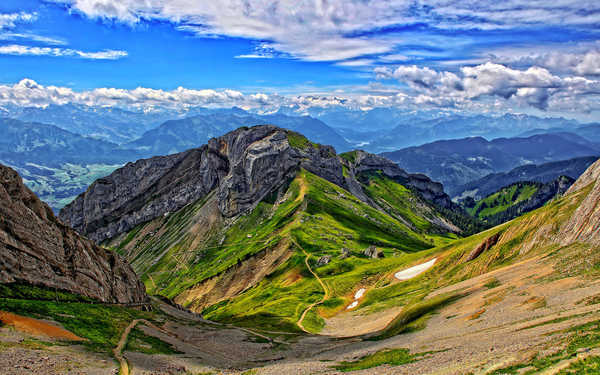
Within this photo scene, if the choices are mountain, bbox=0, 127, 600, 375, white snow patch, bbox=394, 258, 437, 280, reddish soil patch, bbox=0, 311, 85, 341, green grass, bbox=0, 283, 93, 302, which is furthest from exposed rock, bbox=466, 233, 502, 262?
green grass, bbox=0, 283, 93, 302

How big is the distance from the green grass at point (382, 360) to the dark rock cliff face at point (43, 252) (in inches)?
1744

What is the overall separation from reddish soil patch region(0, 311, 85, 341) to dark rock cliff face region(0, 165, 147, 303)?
11.6m

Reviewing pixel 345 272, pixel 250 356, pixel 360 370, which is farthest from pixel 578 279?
pixel 345 272

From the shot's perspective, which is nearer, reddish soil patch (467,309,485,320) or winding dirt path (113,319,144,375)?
winding dirt path (113,319,144,375)

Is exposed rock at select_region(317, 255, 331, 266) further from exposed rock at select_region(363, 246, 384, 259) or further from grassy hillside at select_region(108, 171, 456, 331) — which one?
exposed rock at select_region(363, 246, 384, 259)

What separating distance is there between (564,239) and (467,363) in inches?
1803

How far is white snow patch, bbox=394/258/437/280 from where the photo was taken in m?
98.5

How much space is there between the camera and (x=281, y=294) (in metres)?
124

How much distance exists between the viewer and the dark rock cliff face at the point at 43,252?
53188mm

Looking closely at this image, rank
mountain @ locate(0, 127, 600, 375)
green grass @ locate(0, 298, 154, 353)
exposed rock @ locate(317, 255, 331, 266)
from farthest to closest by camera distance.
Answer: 1. exposed rock @ locate(317, 255, 331, 266)
2. green grass @ locate(0, 298, 154, 353)
3. mountain @ locate(0, 127, 600, 375)

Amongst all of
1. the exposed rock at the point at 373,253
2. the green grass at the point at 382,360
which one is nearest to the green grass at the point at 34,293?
the green grass at the point at 382,360

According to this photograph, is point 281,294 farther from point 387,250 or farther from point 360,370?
point 360,370

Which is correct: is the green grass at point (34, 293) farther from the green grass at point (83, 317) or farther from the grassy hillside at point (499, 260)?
the grassy hillside at point (499, 260)

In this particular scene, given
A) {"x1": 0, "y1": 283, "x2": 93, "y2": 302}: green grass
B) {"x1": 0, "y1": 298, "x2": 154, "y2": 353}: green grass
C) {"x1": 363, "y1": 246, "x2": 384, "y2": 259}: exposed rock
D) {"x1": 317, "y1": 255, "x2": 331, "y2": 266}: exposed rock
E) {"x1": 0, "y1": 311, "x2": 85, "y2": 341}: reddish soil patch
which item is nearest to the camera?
{"x1": 0, "y1": 311, "x2": 85, "y2": 341}: reddish soil patch
